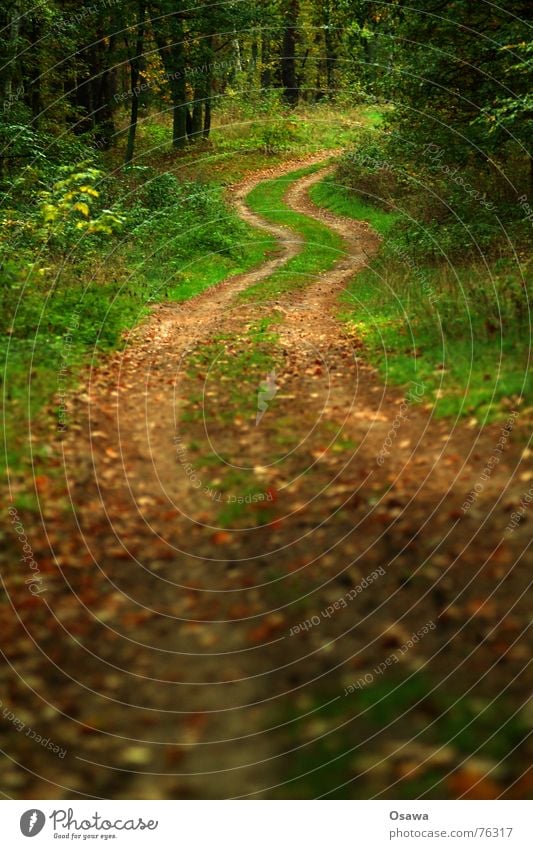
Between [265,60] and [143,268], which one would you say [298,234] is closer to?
[143,268]

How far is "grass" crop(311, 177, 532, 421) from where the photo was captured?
8297mm

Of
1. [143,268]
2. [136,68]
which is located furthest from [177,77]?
[143,268]

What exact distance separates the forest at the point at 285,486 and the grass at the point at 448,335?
6cm

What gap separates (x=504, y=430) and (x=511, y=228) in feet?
28.6

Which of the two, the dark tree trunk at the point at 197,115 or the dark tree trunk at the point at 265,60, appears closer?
the dark tree trunk at the point at 197,115

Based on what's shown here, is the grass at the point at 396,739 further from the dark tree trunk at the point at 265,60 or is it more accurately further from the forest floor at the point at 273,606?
the dark tree trunk at the point at 265,60

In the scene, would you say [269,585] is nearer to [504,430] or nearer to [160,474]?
[160,474]

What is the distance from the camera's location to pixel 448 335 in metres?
10.5

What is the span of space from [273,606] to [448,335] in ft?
21.4

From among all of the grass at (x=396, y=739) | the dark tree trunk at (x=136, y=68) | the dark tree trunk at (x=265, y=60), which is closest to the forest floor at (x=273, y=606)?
the grass at (x=396, y=739)

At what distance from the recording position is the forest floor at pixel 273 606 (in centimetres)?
405

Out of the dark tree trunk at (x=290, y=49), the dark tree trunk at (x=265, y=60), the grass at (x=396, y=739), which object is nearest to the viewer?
the grass at (x=396, y=739)

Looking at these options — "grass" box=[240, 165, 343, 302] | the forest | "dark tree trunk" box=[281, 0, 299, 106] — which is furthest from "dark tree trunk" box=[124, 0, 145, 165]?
"dark tree trunk" box=[281, 0, 299, 106]

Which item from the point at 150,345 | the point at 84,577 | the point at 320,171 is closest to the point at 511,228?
the point at 150,345
